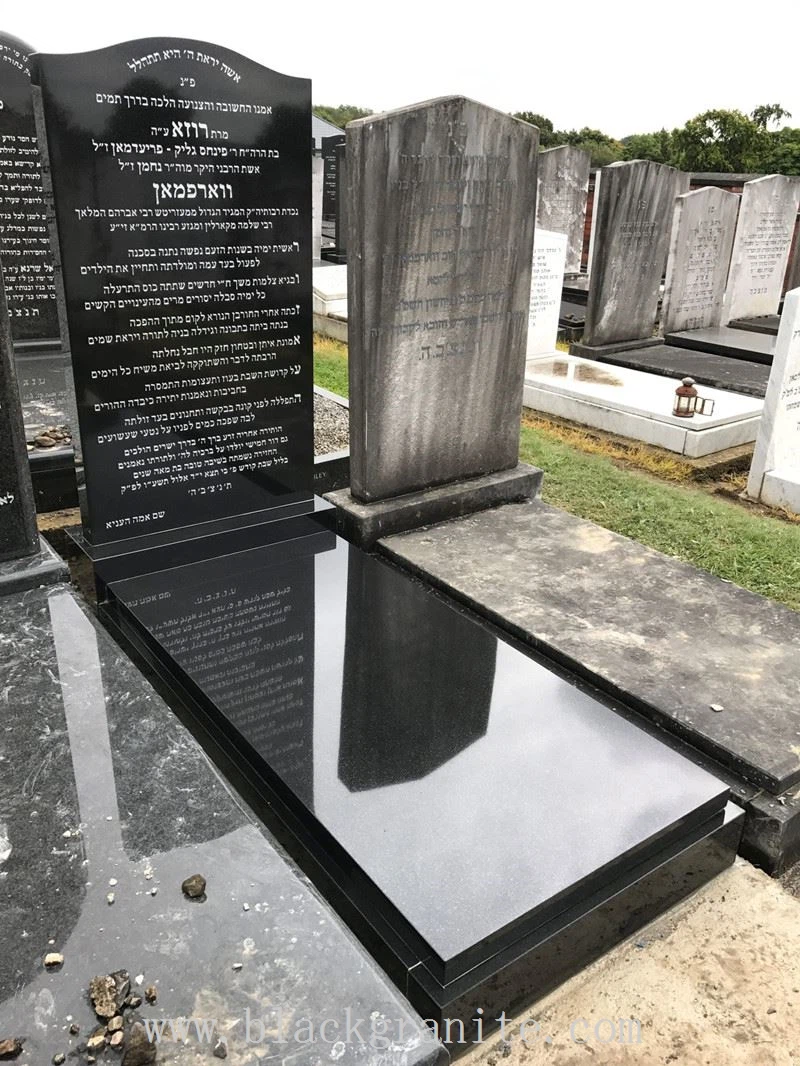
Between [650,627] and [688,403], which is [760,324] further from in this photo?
[650,627]

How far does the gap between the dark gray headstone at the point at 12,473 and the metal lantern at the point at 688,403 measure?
4.44 meters

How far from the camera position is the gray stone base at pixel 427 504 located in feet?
12.3

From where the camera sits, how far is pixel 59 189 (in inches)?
119

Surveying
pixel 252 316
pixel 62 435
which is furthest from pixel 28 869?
pixel 62 435

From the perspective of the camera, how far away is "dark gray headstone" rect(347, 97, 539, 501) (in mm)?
3354

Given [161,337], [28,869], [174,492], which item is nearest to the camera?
[28,869]

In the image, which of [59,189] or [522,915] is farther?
[59,189]

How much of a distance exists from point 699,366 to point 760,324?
2.45m

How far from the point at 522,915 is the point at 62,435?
136 inches

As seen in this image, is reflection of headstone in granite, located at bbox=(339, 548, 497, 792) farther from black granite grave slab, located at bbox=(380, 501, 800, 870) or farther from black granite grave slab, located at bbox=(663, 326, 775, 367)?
black granite grave slab, located at bbox=(663, 326, 775, 367)

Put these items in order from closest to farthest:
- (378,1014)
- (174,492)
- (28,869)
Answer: (378,1014)
(28,869)
(174,492)

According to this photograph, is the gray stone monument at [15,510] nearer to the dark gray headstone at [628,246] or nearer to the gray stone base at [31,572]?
the gray stone base at [31,572]

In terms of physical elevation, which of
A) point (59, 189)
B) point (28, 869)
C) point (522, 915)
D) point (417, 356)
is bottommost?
point (522, 915)

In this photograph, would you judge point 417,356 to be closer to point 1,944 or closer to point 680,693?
point 680,693
